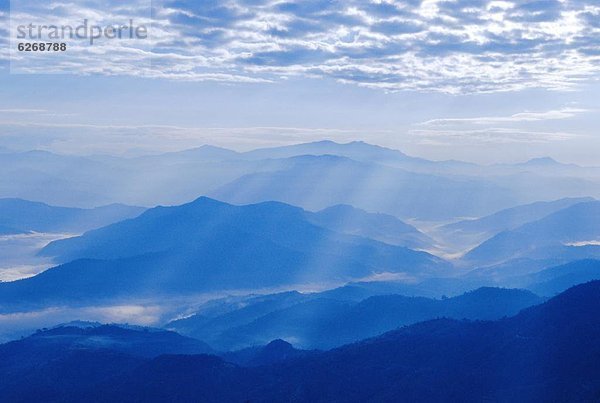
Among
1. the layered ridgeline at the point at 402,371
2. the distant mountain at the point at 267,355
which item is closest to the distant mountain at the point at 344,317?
the distant mountain at the point at 267,355

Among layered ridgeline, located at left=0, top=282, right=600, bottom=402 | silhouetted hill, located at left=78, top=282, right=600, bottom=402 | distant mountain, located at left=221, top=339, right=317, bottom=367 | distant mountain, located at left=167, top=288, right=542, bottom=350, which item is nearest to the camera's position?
silhouetted hill, located at left=78, top=282, right=600, bottom=402

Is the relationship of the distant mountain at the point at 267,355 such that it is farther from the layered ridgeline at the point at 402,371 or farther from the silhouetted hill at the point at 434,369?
the silhouetted hill at the point at 434,369

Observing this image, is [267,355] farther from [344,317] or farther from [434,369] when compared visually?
[344,317]

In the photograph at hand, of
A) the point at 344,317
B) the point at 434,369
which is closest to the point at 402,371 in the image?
the point at 434,369

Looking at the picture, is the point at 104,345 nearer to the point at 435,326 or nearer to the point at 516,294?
the point at 435,326

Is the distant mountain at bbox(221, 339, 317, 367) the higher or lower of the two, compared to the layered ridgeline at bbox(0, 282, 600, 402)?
lower

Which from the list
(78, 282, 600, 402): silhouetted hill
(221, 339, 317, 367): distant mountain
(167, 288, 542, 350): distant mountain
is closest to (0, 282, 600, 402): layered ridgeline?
(78, 282, 600, 402): silhouetted hill

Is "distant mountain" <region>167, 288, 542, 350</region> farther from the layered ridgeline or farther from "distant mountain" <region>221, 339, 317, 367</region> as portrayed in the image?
the layered ridgeline
